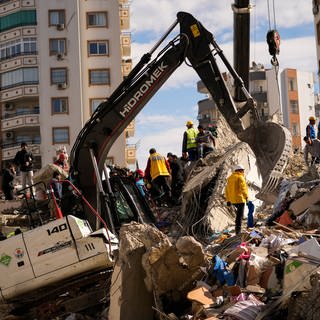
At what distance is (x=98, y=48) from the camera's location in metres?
50.3

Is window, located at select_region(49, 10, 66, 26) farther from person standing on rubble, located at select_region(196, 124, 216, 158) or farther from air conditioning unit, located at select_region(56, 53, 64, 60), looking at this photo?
person standing on rubble, located at select_region(196, 124, 216, 158)

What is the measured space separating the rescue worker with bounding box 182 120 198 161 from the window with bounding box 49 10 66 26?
33.9 m

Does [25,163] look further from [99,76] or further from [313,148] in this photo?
[99,76]

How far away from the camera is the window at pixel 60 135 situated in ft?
163

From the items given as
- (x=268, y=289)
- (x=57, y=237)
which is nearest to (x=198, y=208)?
(x=57, y=237)

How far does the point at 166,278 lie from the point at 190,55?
223 inches

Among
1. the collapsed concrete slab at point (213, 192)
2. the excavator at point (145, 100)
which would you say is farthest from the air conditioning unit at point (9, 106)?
the excavator at point (145, 100)

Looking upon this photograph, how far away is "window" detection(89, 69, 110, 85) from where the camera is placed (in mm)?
50031

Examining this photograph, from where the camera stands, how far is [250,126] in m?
14.3

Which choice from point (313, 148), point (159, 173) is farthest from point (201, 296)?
point (313, 148)

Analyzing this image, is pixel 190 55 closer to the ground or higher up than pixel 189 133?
higher up

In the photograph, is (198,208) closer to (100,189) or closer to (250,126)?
(250,126)

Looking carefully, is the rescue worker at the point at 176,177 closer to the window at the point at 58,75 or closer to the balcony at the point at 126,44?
the window at the point at 58,75

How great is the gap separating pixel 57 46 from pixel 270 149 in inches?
1459
